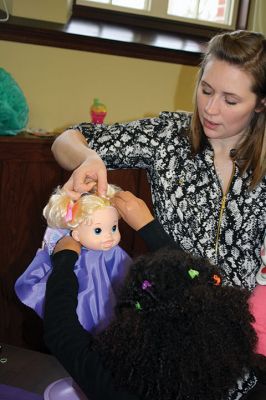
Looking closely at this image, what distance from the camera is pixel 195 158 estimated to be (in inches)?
50.2

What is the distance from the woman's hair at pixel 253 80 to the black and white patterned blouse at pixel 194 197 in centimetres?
3

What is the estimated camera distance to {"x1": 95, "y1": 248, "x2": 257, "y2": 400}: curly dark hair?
2.52 feet

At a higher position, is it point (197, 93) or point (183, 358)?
point (197, 93)

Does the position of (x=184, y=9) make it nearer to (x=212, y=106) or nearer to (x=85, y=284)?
(x=212, y=106)

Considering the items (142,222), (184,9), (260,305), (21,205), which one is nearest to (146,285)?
(142,222)

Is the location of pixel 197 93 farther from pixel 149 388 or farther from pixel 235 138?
pixel 149 388

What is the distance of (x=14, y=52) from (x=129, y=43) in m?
0.45

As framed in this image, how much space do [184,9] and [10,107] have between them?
45.7 inches

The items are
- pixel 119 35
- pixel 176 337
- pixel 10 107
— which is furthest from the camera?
pixel 119 35

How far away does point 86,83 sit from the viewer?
2.02m

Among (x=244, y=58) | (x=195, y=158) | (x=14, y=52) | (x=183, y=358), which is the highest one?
(x=244, y=58)

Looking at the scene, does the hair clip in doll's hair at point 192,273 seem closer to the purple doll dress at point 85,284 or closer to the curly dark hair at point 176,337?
the curly dark hair at point 176,337

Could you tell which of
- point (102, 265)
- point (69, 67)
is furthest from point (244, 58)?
point (69, 67)

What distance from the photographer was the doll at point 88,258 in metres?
1.04
